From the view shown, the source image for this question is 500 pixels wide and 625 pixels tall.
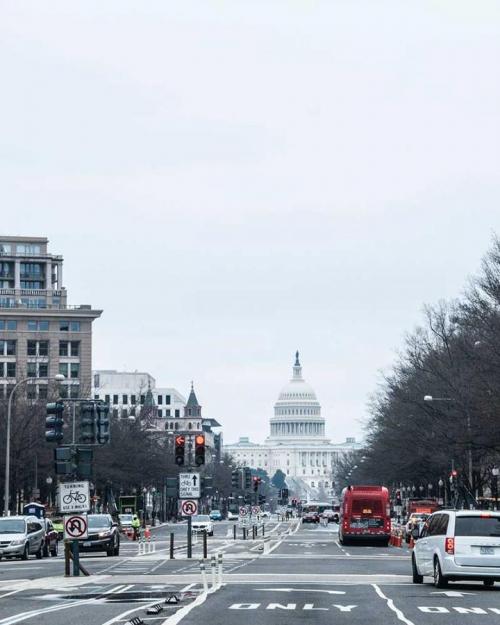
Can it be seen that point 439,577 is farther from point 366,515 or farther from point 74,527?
point 366,515

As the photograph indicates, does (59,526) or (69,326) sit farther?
(69,326)

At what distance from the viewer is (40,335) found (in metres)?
184

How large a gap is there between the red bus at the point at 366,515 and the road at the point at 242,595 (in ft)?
87.5

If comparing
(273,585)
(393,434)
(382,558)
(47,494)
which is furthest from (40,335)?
(273,585)

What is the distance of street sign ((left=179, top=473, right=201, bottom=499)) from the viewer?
52719 mm

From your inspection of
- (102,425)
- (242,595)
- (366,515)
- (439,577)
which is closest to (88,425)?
(102,425)

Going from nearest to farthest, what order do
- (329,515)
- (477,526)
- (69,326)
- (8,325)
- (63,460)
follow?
(477,526) < (63,460) < (329,515) < (8,325) < (69,326)

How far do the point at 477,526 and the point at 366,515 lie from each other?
45690 mm

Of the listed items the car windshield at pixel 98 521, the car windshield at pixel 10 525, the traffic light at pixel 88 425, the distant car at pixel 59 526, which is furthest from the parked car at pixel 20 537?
the distant car at pixel 59 526

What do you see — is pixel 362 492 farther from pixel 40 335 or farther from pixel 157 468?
pixel 40 335

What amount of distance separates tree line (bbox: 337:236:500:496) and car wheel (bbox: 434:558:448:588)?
3503 centimetres

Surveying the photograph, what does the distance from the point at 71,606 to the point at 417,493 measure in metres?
148

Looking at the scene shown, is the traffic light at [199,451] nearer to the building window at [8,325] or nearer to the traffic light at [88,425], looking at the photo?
the traffic light at [88,425]

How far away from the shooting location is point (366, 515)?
79.6 meters
